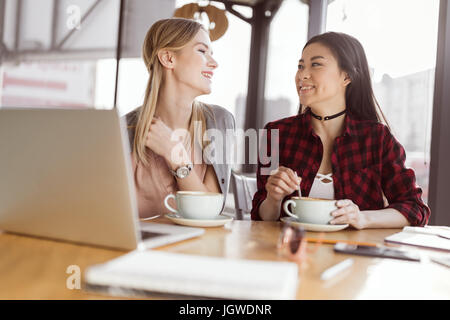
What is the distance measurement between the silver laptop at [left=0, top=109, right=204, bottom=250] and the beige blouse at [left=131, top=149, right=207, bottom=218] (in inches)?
28.0

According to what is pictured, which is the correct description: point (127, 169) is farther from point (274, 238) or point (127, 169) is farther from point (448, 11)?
point (448, 11)

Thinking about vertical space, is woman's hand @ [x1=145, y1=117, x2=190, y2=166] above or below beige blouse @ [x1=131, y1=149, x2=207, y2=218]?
above

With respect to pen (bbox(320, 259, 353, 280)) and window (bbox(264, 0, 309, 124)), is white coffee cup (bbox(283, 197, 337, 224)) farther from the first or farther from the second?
window (bbox(264, 0, 309, 124))

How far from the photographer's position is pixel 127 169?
627 mm

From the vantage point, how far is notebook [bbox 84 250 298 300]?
0.43 meters

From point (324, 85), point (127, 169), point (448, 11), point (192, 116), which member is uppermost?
→ point (448, 11)

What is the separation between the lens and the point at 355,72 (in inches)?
68.0

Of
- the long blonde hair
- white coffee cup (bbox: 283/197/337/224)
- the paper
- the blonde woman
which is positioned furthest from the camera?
the long blonde hair

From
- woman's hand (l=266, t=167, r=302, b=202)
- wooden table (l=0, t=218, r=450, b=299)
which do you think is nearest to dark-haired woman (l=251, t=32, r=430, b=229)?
Result: woman's hand (l=266, t=167, r=302, b=202)

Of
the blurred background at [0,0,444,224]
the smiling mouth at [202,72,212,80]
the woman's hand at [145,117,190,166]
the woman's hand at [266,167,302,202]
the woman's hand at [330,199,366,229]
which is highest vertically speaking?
the blurred background at [0,0,444,224]

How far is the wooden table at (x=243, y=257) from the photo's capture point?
1.67 ft

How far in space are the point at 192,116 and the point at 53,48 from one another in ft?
8.79
